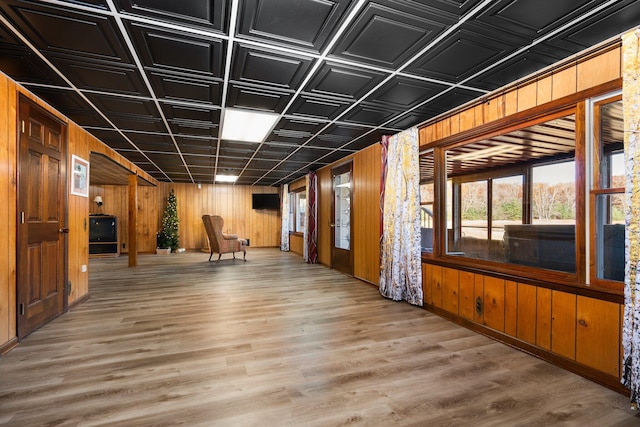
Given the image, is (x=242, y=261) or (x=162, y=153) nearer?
(x=162, y=153)

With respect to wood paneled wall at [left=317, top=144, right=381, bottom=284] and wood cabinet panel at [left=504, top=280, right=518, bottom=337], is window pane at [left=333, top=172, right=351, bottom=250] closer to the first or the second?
wood paneled wall at [left=317, top=144, right=381, bottom=284]

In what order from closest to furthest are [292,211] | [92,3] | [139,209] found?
1. [92,3]
2. [139,209]
3. [292,211]

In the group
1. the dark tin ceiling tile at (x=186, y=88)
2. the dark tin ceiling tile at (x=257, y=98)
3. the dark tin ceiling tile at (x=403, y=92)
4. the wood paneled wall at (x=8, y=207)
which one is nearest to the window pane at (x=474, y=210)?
the dark tin ceiling tile at (x=403, y=92)

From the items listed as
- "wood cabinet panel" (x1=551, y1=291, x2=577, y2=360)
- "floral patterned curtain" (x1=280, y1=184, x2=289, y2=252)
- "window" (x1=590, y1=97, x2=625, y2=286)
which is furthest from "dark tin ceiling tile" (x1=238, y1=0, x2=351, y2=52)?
"floral patterned curtain" (x1=280, y1=184, x2=289, y2=252)

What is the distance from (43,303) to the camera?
3066 mm

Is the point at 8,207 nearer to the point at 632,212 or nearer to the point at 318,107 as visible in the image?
the point at 318,107

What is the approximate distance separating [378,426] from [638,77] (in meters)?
2.62

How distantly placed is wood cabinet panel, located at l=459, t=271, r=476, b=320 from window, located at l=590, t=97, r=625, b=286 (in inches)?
43.9

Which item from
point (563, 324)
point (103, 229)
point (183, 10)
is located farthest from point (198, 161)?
point (563, 324)

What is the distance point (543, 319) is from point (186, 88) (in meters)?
3.81

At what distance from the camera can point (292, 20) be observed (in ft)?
6.11

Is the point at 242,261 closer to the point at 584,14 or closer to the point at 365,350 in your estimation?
the point at 365,350

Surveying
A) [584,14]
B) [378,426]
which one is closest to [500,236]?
[584,14]

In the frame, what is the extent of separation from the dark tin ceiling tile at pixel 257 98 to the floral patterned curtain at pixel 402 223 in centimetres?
177
